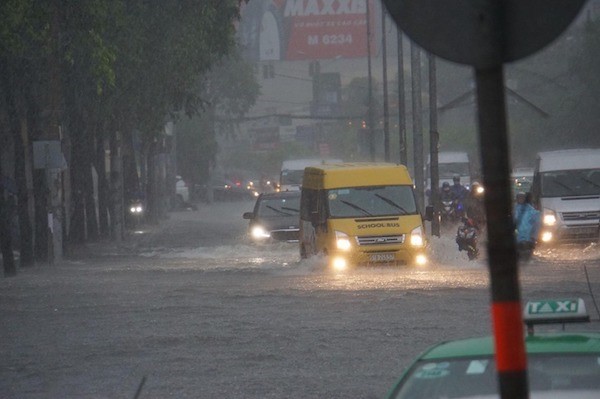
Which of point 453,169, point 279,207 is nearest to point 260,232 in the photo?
point 279,207

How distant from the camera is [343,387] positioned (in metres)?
12.1

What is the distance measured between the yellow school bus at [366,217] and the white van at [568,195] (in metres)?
7.06

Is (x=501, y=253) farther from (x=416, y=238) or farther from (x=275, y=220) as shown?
(x=275, y=220)

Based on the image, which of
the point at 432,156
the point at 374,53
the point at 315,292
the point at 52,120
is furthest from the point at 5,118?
the point at 374,53

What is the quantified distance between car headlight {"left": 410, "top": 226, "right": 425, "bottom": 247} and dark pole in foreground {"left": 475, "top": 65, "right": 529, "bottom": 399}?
2289 cm

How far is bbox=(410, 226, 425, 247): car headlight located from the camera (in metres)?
26.3

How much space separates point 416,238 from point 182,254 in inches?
449

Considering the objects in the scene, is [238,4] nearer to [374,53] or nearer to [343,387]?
[343,387]

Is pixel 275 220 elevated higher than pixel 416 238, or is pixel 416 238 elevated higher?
pixel 416 238

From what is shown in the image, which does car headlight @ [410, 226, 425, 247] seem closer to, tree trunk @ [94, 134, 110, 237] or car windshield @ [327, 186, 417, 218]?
car windshield @ [327, 186, 417, 218]

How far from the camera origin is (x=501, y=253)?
11.4 feet

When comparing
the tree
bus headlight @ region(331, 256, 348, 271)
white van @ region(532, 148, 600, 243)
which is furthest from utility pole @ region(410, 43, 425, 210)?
the tree

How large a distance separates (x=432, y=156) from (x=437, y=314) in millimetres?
19685

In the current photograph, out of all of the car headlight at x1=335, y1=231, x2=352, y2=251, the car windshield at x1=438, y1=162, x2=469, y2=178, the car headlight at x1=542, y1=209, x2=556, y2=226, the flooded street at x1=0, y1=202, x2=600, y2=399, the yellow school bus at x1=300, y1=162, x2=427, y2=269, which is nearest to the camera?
the flooded street at x1=0, y1=202, x2=600, y2=399
